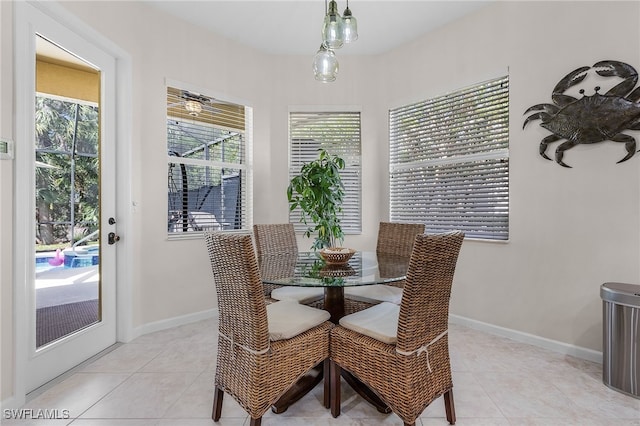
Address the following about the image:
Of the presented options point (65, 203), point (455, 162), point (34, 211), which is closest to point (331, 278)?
point (34, 211)

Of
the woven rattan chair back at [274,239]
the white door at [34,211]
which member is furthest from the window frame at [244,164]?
the woven rattan chair back at [274,239]

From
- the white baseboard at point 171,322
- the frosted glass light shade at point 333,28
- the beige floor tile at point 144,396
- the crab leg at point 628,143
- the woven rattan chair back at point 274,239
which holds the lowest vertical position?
the beige floor tile at point 144,396

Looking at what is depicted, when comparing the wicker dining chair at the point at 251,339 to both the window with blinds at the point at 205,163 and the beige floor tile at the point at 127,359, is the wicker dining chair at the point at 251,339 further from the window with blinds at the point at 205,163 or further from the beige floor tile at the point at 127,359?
the window with blinds at the point at 205,163

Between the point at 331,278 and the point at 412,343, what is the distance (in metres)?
0.50

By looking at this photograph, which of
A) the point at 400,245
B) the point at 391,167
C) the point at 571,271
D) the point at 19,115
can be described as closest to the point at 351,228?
the point at 391,167

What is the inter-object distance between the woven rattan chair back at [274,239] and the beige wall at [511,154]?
0.85 m

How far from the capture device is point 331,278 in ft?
5.43

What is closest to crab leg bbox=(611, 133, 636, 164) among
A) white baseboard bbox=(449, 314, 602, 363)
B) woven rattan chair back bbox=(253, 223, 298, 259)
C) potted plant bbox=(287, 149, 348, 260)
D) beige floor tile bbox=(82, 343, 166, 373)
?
white baseboard bbox=(449, 314, 602, 363)

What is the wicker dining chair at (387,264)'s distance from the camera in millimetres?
2229

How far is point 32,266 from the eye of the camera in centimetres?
190

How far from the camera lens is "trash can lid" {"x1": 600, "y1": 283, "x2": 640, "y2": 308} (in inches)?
73.5

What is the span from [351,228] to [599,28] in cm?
278

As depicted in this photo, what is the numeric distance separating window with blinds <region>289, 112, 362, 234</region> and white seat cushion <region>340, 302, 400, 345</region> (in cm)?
207

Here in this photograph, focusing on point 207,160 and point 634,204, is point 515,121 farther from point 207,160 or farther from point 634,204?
point 207,160
